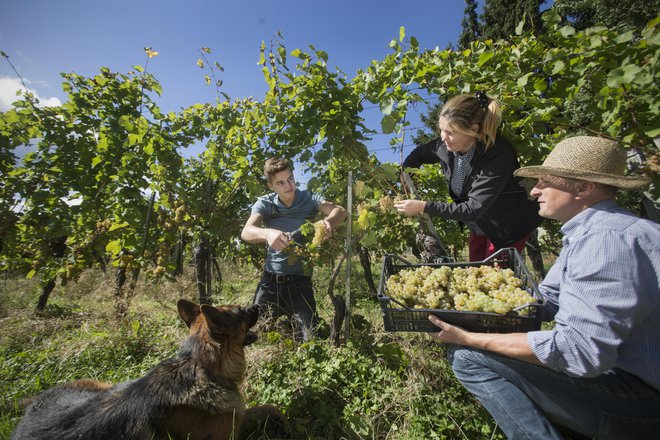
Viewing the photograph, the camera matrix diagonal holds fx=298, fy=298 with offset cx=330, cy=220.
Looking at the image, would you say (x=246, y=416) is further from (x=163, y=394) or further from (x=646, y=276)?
(x=646, y=276)

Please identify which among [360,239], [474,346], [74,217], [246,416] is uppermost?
[74,217]

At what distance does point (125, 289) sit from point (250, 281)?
5.61 m

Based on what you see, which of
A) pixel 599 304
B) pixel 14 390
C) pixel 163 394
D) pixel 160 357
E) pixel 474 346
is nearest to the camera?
pixel 599 304

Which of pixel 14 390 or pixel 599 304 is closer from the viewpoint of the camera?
pixel 599 304

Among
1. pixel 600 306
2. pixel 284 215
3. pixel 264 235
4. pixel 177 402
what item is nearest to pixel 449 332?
pixel 600 306

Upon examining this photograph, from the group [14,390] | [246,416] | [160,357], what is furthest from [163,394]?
[14,390]

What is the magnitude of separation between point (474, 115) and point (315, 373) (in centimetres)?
263

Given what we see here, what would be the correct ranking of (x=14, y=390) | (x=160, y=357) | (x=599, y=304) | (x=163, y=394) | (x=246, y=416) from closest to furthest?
(x=599, y=304) → (x=163, y=394) → (x=246, y=416) → (x=14, y=390) → (x=160, y=357)

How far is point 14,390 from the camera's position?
3.12 metres

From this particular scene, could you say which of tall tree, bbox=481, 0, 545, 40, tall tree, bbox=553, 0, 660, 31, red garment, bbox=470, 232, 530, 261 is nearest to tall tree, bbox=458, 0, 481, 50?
tall tree, bbox=481, 0, 545, 40

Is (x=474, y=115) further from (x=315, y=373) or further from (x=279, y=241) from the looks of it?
(x=315, y=373)

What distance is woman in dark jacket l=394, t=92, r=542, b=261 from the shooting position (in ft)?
7.88

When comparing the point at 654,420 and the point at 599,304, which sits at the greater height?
the point at 599,304

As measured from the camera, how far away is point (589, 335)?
131 cm
